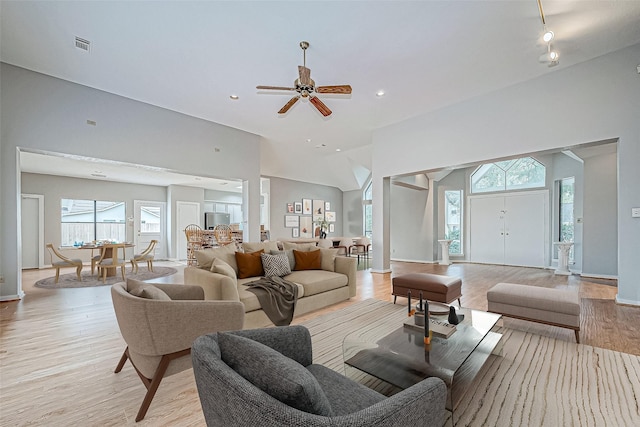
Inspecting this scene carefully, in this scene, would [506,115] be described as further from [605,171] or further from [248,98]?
[248,98]

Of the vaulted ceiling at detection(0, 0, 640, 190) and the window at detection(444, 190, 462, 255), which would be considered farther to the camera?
the window at detection(444, 190, 462, 255)

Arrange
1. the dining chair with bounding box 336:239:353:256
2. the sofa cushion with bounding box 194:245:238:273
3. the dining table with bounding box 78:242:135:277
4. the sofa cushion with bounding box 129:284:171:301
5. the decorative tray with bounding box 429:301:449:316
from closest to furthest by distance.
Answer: the sofa cushion with bounding box 129:284:171:301 → the decorative tray with bounding box 429:301:449:316 → the sofa cushion with bounding box 194:245:238:273 → the dining table with bounding box 78:242:135:277 → the dining chair with bounding box 336:239:353:256

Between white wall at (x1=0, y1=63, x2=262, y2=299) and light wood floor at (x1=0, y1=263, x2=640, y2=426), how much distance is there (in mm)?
1412

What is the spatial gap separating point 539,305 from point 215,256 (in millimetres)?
3625

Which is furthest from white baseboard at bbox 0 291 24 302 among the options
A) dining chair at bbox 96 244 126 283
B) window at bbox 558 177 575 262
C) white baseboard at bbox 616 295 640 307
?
window at bbox 558 177 575 262

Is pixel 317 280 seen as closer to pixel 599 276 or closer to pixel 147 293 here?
pixel 147 293

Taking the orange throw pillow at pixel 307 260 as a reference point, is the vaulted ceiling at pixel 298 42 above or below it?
above

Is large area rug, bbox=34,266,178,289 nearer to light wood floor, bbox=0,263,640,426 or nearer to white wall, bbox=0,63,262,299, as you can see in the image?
light wood floor, bbox=0,263,640,426

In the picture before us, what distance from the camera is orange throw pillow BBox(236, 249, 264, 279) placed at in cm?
353

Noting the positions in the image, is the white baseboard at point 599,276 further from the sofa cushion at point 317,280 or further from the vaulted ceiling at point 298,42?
the sofa cushion at point 317,280

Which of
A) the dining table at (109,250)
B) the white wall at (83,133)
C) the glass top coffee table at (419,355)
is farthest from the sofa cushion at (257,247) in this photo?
the dining table at (109,250)

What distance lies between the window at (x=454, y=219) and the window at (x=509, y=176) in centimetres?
57

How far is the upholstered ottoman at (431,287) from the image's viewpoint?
341cm

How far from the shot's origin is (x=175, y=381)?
6.70ft
